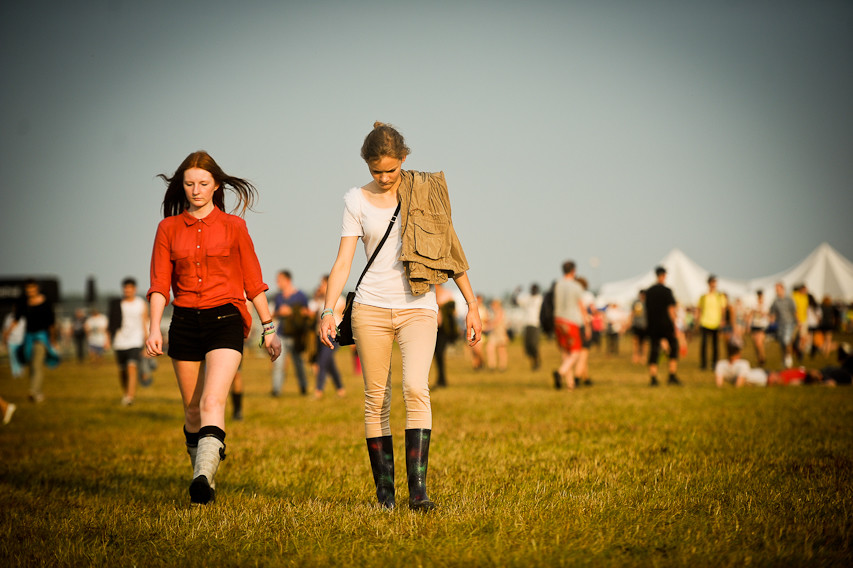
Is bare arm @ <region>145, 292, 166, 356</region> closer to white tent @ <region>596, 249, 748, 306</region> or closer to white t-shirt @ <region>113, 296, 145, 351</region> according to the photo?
white t-shirt @ <region>113, 296, 145, 351</region>

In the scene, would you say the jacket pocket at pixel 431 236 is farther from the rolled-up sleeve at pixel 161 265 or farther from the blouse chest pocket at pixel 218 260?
the rolled-up sleeve at pixel 161 265

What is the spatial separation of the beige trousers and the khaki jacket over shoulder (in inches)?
7.7

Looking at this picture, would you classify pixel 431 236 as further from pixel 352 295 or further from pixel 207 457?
pixel 207 457

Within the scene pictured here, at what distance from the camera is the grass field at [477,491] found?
3826 mm

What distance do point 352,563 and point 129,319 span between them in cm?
1154

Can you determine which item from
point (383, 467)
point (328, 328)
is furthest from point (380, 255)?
point (383, 467)

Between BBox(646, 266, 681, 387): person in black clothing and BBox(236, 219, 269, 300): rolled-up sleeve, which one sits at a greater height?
BBox(236, 219, 269, 300): rolled-up sleeve

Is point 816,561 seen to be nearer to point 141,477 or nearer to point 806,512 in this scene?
point 806,512

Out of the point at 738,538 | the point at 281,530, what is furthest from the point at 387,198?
the point at 738,538

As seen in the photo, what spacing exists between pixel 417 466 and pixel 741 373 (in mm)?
11639

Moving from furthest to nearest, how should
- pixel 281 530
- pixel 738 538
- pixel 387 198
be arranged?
pixel 387 198, pixel 281 530, pixel 738 538

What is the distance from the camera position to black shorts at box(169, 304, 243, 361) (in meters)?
5.04

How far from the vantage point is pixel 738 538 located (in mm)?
3908

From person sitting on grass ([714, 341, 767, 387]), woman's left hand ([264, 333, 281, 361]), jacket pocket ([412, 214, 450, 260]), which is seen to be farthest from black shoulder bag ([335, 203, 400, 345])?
person sitting on grass ([714, 341, 767, 387])
